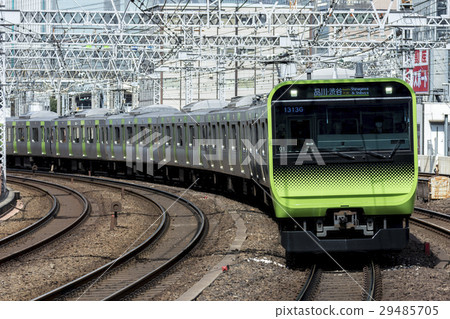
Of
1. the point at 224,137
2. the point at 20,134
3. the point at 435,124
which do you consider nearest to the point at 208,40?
the point at 20,134

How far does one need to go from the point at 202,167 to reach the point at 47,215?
613 centimetres

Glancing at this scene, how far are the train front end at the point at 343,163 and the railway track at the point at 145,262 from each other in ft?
7.10

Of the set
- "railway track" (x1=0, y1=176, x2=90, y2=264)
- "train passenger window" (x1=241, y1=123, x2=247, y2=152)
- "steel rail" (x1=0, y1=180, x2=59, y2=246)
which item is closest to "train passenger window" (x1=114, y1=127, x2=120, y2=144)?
"railway track" (x1=0, y1=176, x2=90, y2=264)

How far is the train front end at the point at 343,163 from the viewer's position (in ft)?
37.7

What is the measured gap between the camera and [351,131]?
38.0 feet

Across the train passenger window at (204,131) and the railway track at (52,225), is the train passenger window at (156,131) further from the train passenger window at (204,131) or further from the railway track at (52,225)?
the train passenger window at (204,131)

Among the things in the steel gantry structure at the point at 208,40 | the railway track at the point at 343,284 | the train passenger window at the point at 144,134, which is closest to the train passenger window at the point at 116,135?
the train passenger window at the point at 144,134

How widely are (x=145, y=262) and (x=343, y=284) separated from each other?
3631 mm

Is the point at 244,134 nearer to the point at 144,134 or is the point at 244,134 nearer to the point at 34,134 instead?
the point at 144,134

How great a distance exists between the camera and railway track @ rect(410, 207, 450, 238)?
52.3 feet

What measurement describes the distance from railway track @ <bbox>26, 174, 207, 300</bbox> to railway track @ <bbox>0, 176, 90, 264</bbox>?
183 centimetres

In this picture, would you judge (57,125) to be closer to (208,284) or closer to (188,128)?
(188,128)

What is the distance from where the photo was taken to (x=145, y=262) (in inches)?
514

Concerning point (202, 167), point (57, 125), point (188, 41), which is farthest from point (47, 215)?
point (188, 41)
